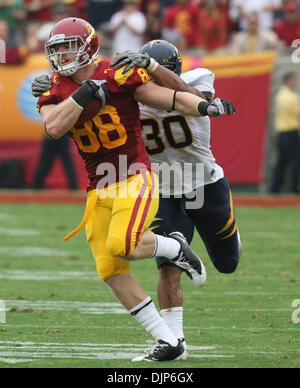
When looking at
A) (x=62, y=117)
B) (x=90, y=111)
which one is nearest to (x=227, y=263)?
(x=90, y=111)

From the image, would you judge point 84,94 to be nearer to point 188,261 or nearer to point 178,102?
point 178,102

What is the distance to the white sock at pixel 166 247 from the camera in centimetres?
471

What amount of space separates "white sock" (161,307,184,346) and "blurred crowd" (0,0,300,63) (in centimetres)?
849

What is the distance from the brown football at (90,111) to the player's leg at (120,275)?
1.38ft

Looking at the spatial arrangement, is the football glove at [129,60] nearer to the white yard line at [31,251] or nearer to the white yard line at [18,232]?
the white yard line at [31,251]

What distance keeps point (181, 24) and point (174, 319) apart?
904 cm

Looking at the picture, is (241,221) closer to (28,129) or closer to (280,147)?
(280,147)

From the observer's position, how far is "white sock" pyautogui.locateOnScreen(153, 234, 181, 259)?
4707 mm

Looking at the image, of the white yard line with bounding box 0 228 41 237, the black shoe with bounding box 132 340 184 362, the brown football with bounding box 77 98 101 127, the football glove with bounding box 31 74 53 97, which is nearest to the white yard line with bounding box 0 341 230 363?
the black shoe with bounding box 132 340 184 362

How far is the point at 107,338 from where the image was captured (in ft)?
17.3

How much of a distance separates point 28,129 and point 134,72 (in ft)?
31.4

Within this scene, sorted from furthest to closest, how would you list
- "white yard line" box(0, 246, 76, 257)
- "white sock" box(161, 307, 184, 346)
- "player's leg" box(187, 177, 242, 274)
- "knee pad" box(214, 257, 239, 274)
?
"white yard line" box(0, 246, 76, 257)
"knee pad" box(214, 257, 239, 274)
"player's leg" box(187, 177, 242, 274)
"white sock" box(161, 307, 184, 346)

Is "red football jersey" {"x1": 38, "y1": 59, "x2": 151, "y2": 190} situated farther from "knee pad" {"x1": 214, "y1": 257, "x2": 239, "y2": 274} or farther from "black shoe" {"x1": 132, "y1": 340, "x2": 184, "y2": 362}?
"knee pad" {"x1": 214, "y1": 257, "x2": 239, "y2": 274}
